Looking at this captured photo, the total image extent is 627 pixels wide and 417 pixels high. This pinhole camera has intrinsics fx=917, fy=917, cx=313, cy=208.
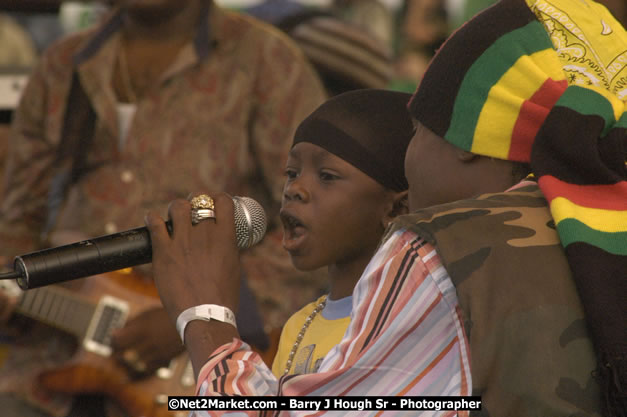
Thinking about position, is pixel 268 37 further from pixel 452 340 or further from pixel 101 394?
pixel 452 340

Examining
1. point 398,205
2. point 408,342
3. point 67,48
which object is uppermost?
point 408,342

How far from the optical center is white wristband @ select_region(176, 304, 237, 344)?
1358 millimetres

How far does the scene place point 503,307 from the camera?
1.18 m

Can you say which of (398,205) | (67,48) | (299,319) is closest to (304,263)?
(299,319)

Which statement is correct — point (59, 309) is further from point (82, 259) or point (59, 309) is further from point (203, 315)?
point (203, 315)

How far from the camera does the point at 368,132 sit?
2.01 meters

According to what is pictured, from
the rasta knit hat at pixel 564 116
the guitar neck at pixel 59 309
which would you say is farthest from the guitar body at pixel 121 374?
the rasta knit hat at pixel 564 116

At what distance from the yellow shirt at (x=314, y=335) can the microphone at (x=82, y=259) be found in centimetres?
48

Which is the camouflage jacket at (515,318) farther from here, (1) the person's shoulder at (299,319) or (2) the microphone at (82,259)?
(1) the person's shoulder at (299,319)

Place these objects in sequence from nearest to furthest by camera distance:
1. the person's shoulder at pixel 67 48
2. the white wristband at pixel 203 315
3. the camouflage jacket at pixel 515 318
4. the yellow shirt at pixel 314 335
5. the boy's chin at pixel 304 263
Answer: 1. the camouflage jacket at pixel 515 318
2. the white wristband at pixel 203 315
3. the yellow shirt at pixel 314 335
4. the boy's chin at pixel 304 263
5. the person's shoulder at pixel 67 48

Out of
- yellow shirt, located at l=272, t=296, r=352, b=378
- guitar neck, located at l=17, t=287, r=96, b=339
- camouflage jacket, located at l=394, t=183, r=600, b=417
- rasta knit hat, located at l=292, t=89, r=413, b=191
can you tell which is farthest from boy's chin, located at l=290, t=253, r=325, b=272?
guitar neck, located at l=17, t=287, r=96, b=339

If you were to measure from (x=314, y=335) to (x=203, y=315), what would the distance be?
0.55 m

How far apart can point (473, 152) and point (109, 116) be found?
80.4 inches

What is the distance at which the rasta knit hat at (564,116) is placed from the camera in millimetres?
1195
